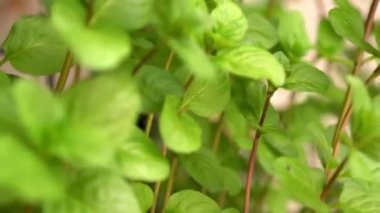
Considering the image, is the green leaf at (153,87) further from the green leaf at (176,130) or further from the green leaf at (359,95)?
the green leaf at (359,95)

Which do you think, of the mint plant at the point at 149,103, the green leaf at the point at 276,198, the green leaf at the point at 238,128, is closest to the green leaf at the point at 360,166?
the mint plant at the point at 149,103

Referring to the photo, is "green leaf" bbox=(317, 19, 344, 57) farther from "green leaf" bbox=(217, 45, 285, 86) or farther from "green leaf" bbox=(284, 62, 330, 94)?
"green leaf" bbox=(217, 45, 285, 86)

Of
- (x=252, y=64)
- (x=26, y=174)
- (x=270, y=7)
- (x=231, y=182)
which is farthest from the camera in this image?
(x=270, y=7)

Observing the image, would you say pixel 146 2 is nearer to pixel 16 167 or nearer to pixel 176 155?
pixel 16 167

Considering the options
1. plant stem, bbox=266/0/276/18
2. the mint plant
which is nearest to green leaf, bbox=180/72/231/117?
the mint plant

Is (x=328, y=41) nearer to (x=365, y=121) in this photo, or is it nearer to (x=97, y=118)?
(x=365, y=121)

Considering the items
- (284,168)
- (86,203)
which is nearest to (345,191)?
(284,168)

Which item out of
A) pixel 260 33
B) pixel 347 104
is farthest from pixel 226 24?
pixel 347 104
